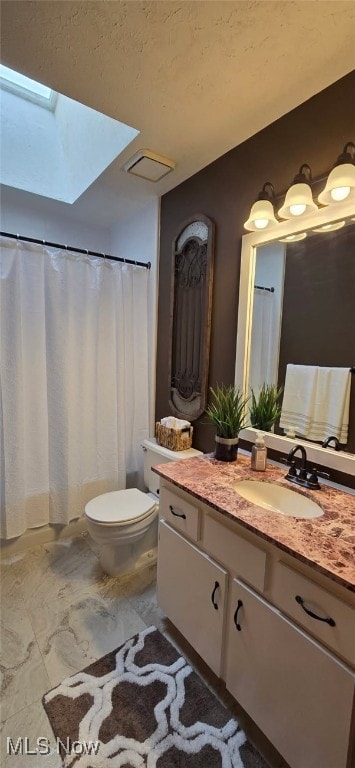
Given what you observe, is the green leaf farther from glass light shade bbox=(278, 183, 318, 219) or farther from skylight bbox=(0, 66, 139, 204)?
skylight bbox=(0, 66, 139, 204)

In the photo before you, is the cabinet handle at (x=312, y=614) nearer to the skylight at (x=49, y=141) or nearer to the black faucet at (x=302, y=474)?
the black faucet at (x=302, y=474)

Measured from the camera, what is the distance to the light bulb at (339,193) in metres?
1.17

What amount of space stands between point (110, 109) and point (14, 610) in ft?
8.05

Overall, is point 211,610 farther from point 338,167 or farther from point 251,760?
point 338,167

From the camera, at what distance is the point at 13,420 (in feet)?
6.25

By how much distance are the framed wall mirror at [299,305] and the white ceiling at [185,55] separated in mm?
505

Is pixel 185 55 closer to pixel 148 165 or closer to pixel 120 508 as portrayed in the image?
pixel 148 165

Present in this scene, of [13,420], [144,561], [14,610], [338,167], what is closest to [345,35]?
[338,167]

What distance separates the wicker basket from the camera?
1938mm

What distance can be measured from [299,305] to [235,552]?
41.4 inches

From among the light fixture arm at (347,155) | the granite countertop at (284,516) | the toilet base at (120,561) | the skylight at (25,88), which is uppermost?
the skylight at (25,88)

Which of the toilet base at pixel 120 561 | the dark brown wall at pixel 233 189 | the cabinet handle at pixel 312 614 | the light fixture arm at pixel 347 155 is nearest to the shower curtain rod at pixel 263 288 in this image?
the dark brown wall at pixel 233 189

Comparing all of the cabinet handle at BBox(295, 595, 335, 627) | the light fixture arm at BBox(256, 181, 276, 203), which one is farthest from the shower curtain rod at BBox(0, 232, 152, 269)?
the cabinet handle at BBox(295, 595, 335, 627)

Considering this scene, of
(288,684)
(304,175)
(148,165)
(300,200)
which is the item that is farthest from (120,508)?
(148,165)
